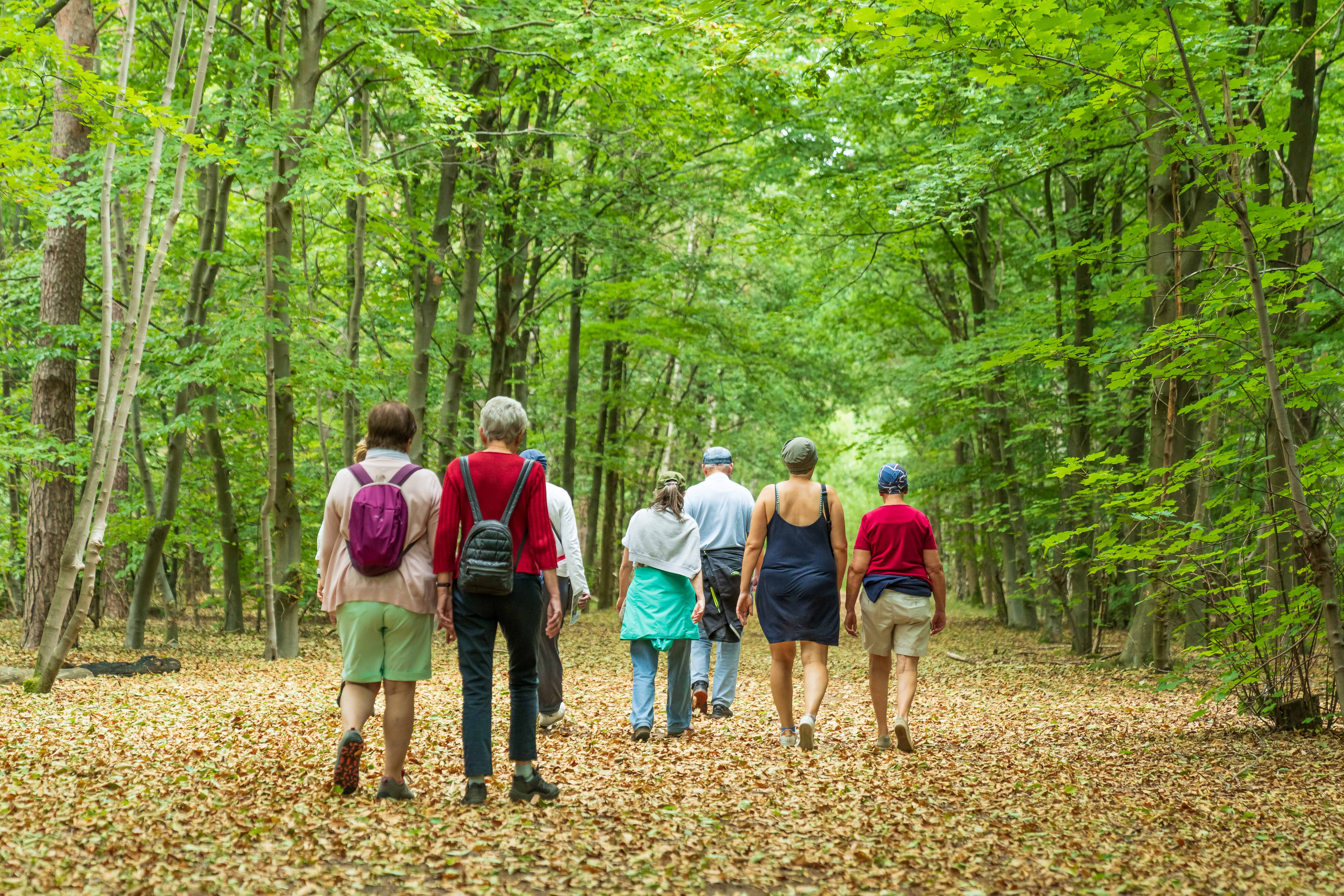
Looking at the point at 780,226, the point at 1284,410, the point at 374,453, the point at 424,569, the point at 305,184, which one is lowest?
the point at 424,569

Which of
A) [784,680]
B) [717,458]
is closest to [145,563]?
[717,458]

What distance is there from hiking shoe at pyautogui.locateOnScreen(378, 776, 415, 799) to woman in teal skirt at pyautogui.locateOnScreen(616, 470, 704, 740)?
2.24 metres

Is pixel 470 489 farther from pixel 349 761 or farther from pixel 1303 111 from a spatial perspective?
pixel 1303 111

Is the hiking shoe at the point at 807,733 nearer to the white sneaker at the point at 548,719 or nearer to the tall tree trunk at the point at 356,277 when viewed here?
the white sneaker at the point at 548,719

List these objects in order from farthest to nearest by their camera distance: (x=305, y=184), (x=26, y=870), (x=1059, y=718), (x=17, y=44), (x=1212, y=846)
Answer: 1. (x=305, y=184)
2. (x=1059, y=718)
3. (x=17, y=44)
4. (x=1212, y=846)
5. (x=26, y=870)

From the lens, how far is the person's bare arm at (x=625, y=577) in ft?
21.3

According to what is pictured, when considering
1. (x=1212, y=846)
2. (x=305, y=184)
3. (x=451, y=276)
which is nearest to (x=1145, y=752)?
(x=1212, y=846)

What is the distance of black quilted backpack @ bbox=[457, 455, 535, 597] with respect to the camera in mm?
4172

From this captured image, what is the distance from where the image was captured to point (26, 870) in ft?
11.0

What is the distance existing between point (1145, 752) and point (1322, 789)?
1.19m

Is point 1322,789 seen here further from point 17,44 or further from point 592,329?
point 592,329

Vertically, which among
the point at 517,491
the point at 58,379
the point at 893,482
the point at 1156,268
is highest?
the point at 1156,268

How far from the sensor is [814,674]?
6.15 m

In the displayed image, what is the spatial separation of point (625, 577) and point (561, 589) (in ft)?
1.51
